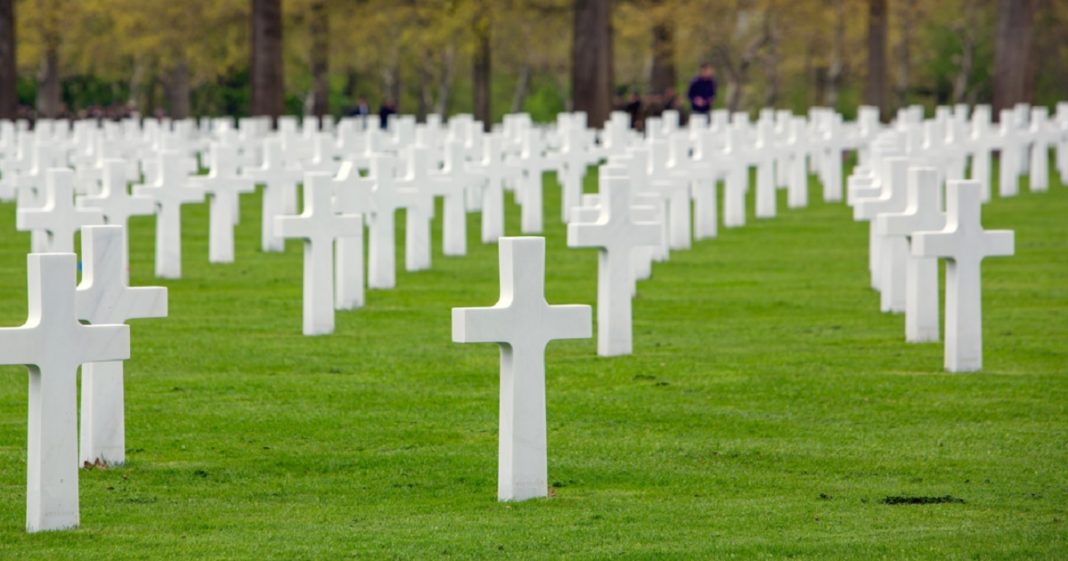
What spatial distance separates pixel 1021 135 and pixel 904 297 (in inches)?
475

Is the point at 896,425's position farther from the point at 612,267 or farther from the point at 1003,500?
the point at 612,267

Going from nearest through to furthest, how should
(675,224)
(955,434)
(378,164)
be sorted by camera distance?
(955,434), (378,164), (675,224)

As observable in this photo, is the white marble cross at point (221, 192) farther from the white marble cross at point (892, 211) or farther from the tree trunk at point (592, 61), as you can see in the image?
the tree trunk at point (592, 61)

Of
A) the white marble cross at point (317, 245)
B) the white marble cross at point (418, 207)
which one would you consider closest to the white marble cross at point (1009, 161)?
the white marble cross at point (418, 207)

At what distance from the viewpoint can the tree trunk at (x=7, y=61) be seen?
114 ft

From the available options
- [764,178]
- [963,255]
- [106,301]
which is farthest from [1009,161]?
[106,301]

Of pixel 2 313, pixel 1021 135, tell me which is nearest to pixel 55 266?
pixel 2 313

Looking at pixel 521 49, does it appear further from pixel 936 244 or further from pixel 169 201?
pixel 936 244

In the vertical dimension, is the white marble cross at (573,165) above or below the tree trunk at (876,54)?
below

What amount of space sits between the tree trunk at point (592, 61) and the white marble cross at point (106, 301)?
24.2 m

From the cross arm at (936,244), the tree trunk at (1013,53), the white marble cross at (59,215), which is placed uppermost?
the tree trunk at (1013,53)

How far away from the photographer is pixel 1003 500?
23.5 ft

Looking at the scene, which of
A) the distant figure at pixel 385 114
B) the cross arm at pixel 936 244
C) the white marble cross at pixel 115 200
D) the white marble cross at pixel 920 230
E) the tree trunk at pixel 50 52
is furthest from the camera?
the tree trunk at pixel 50 52

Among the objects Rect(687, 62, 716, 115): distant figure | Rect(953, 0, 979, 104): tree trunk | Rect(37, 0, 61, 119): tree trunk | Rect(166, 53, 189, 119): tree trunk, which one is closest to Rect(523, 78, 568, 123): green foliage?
Rect(953, 0, 979, 104): tree trunk
